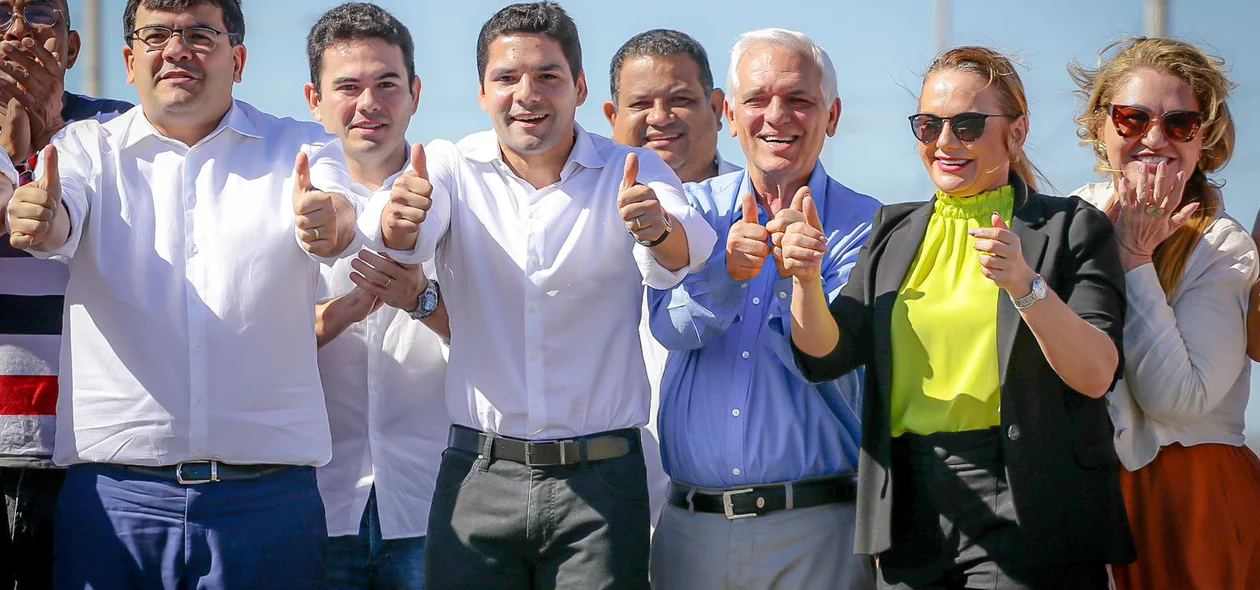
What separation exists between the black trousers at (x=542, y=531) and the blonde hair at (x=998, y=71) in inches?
54.3

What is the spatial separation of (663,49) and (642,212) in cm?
213

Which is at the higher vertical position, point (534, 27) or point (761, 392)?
point (534, 27)

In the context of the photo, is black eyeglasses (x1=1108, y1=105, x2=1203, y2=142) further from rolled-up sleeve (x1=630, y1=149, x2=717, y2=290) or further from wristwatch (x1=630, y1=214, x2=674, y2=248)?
wristwatch (x1=630, y1=214, x2=674, y2=248)

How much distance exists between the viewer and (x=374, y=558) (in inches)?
177

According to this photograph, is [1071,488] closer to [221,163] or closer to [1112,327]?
[1112,327]

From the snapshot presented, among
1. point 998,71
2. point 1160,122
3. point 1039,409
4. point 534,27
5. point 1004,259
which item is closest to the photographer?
point 1004,259

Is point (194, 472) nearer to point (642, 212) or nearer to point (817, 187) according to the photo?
point (642, 212)

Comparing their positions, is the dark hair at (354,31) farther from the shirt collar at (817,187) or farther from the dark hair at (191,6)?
the shirt collar at (817,187)

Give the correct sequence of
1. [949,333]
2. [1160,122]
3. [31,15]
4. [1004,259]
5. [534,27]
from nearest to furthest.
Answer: [1004,259]
[949,333]
[1160,122]
[534,27]
[31,15]

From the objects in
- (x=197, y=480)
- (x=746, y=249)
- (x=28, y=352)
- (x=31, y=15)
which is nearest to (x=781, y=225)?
(x=746, y=249)

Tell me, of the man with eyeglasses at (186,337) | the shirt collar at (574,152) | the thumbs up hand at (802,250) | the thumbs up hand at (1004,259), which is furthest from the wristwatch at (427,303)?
the thumbs up hand at (1004,259)

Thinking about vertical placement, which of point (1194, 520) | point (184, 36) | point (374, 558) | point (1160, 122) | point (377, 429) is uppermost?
point (184, 36)

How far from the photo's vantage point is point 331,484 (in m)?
4.50

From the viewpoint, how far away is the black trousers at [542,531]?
367cm
